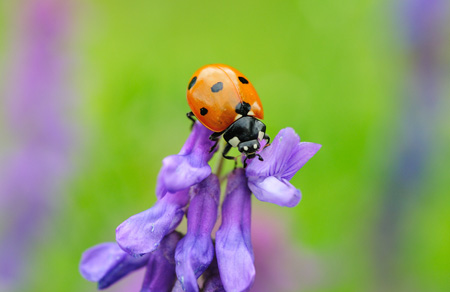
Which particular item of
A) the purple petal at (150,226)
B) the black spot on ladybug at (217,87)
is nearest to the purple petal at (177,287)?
the purple petal at (150,226)

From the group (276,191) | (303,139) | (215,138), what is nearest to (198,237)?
(276,191)

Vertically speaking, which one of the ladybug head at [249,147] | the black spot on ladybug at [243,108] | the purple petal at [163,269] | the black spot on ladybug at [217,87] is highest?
the black spot on ladybug at [217,87]

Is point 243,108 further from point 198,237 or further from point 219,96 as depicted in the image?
point 198,237

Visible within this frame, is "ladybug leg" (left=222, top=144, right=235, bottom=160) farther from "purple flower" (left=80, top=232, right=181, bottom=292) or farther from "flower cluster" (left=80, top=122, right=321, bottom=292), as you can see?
"purple flower" (left=80, top=232, right=181, bottom=292)

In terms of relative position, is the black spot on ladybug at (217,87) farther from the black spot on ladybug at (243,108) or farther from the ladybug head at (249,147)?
the ladybug head at (249,147)

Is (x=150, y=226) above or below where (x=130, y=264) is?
above

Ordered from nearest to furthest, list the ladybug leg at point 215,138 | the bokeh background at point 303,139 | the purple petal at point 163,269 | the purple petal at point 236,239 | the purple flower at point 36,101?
the purple petal at point 236,239, the purple petal at point 163,269, the ladybug leg at point 215,138, the bokeh background at point 303,139, the purple flower at point 36,101
